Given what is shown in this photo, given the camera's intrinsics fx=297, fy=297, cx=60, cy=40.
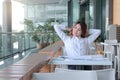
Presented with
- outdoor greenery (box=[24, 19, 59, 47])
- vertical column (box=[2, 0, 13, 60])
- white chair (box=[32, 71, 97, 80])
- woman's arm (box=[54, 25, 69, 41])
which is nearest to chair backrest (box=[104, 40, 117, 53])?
woman's arm (box=[54, 25, 69, 41])

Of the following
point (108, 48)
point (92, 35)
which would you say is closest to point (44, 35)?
point (108, 48)

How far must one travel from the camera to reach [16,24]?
21.6m

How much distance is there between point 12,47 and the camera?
37.6 ft

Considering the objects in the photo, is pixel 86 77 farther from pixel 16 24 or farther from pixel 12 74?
pixel 16 24

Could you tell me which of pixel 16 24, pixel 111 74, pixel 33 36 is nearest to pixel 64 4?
pixel 16 24

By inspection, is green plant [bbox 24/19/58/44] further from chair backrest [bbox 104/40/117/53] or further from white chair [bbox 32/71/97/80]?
white chair [bbox 32/71/97/80]

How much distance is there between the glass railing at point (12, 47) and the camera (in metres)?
10.2

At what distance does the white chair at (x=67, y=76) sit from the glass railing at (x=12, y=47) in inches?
266

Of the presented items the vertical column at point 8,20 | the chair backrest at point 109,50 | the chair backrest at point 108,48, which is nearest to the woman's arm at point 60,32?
the chair backrest at point 109,50

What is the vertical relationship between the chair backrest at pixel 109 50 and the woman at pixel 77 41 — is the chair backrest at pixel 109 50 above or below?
below

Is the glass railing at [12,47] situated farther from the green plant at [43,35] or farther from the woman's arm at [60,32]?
the woman's arm at [60,32]

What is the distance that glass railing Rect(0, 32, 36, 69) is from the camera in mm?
10164

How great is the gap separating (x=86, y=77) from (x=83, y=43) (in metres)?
1.96

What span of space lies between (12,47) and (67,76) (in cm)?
941
